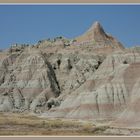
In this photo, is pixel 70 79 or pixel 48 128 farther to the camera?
pixel 70 79

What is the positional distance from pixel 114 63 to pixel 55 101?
43.3ft

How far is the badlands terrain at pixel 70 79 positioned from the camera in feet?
171

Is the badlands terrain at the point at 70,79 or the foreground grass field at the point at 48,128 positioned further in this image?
the badlands terrain at the point at 70,79

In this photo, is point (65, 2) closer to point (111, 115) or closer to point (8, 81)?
point (111, 115)

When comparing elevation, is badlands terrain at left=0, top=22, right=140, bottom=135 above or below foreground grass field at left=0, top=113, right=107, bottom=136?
above

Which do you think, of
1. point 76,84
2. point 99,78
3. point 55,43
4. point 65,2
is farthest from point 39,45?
point 65,2

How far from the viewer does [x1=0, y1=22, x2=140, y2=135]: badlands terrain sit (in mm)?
52125

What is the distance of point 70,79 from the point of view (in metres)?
80.2

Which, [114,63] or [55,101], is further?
[55,101]

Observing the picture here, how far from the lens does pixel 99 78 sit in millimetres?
61531

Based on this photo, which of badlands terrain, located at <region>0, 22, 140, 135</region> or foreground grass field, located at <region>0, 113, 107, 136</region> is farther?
badlands terrain, located at <region>0, 22, 140, 135</region>

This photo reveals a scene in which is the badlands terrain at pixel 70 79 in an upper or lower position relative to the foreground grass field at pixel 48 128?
upper

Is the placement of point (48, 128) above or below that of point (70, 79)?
below

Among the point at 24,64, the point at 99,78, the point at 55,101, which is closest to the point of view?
the point at 99,78
